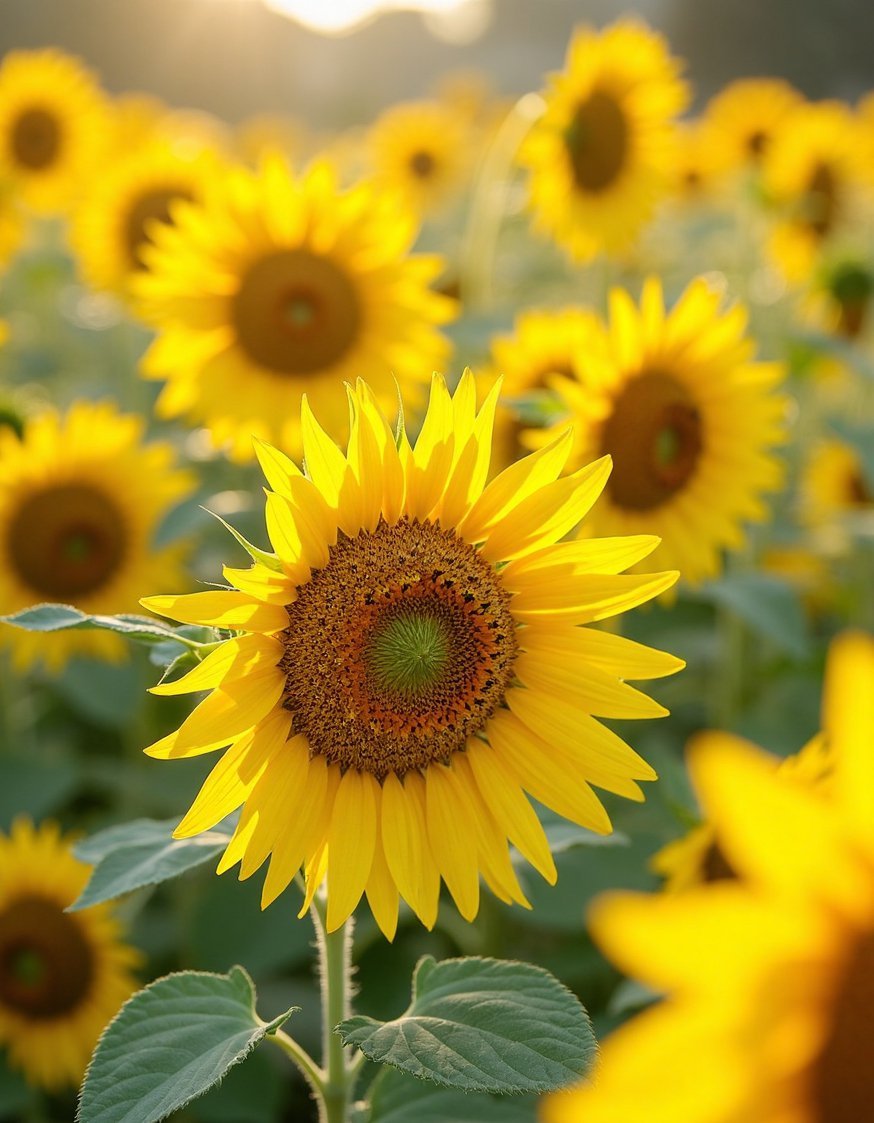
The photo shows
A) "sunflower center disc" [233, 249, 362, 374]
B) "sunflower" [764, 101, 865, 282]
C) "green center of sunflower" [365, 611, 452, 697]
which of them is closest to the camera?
"green center of sunflower" [365, 611, 452, 697]

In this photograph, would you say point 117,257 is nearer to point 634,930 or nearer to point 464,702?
point 464,702

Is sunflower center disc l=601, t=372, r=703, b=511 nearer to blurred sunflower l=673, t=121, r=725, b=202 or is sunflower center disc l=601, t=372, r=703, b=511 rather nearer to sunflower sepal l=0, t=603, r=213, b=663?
sunflower sepal l=0, t=603, r=213, b=663

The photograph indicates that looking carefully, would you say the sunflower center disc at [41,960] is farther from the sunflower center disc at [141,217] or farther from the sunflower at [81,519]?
the sunflower center disc at [141,217]

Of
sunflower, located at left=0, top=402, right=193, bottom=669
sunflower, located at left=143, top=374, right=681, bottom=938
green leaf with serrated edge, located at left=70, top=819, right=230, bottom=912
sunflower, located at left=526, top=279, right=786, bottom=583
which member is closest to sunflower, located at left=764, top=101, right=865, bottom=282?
sunflower, located at left=526, top=279, right=786, bottom=583

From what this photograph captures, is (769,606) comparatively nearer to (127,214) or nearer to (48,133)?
(127,214)

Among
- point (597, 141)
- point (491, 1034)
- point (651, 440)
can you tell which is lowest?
point (491, 1034)

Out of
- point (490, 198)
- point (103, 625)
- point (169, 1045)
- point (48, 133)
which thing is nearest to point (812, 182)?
point (490, 198)

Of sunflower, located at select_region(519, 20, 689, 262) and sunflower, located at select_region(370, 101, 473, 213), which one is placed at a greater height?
sunflower, located at select_region(370, 101, 473, 213)
